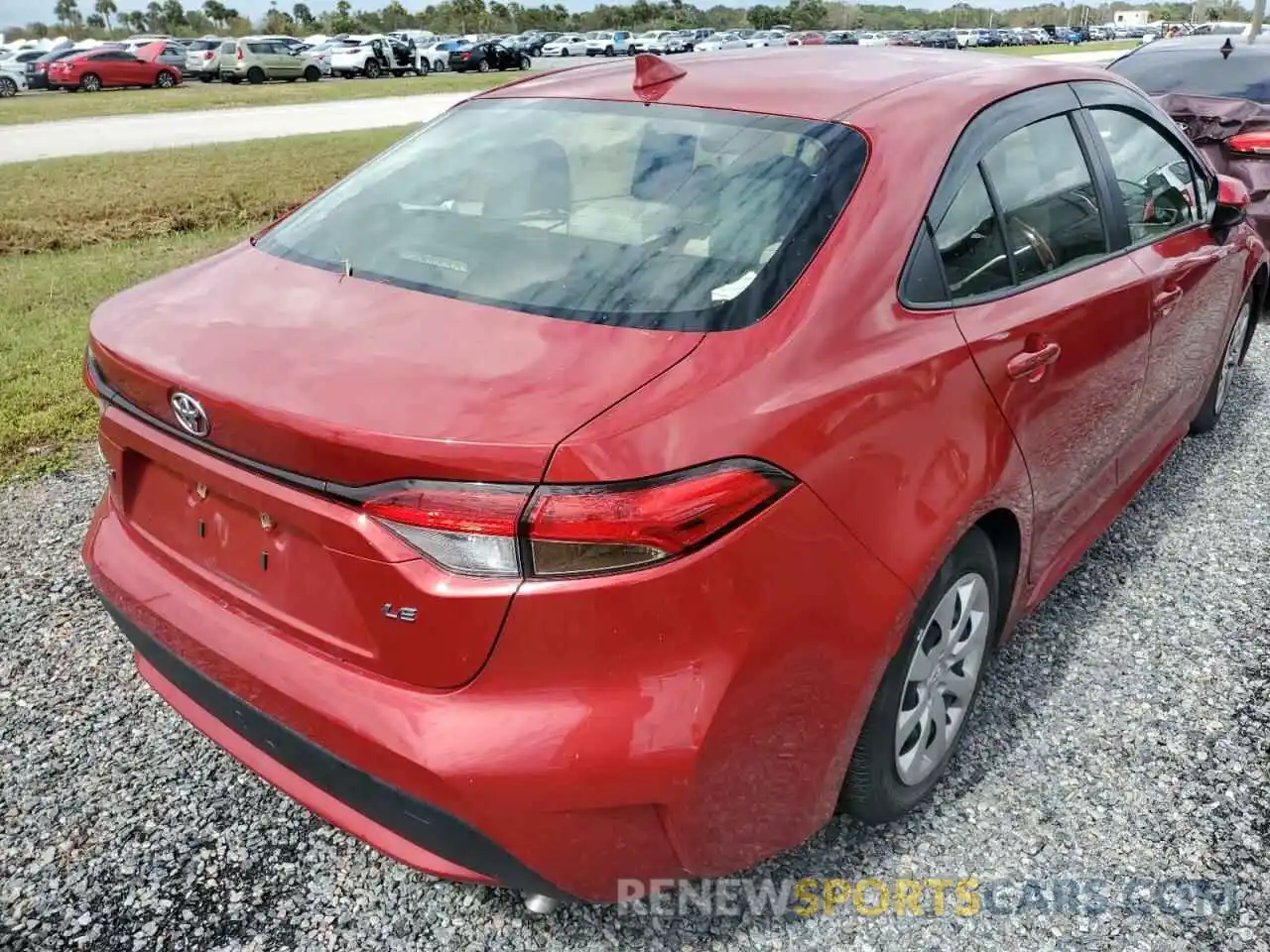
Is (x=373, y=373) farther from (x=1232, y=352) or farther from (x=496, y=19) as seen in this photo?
(x=496, y=19)

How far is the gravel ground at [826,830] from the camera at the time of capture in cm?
225

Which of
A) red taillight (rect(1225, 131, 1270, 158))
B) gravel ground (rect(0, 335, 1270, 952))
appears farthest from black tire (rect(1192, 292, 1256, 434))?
red taillight (rect(1225, 131, 1270, 158))

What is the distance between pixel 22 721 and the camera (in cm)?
294

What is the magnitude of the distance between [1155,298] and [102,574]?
2.99m

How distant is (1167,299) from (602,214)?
Answer: 196 cm

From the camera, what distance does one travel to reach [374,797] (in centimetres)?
189

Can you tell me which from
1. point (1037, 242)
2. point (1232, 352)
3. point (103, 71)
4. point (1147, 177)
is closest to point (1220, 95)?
point (1232, 352)

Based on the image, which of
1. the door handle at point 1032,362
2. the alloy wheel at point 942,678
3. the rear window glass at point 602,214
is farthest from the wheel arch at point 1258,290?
the rear window glass at point 602,214

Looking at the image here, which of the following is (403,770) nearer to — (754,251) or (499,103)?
(754,251)

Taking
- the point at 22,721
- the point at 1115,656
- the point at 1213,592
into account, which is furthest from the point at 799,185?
the point at 22,721

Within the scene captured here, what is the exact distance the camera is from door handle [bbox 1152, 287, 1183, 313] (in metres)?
3.22

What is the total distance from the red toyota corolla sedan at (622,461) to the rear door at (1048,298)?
0.05 feet

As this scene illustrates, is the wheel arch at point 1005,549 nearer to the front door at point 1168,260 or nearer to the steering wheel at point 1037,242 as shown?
the steering wheel at point 1037,242

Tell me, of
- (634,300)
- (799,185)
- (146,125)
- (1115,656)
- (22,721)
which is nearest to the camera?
(634,300)
